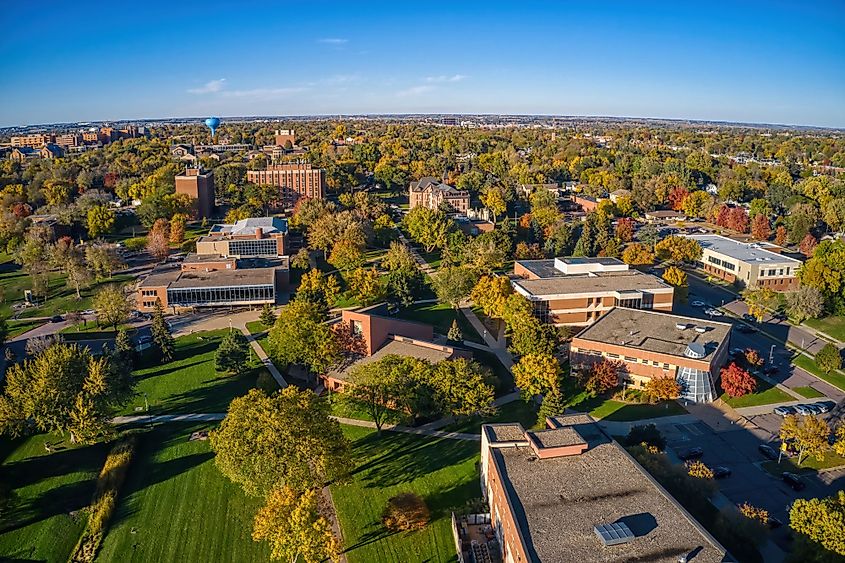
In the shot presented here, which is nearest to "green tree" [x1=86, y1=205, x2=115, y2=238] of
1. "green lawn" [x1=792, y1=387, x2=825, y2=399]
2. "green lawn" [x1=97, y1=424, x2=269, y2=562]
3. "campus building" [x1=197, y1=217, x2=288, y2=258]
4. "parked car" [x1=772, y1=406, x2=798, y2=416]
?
"campus building" [x1=197, y1=217, x2=288, y2=258]

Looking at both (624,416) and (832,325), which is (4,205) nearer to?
(624,416)

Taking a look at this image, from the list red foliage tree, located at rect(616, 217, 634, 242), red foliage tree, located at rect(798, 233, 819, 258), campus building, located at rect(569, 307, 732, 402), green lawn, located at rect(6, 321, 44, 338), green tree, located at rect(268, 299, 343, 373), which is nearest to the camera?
campus building, located at rect(569, 307, 732, 402)

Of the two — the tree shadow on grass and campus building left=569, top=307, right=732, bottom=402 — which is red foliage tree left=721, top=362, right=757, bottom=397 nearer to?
campus building left=569, top=307, right=732, bottom=402

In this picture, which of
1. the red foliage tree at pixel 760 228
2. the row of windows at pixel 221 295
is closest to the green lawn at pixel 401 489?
the row of windows at pixel 221 295

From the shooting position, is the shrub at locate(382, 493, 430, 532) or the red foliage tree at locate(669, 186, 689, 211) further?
the red foliage tree at locate(669, 186, 689, 211)

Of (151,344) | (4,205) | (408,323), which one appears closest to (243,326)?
(151,344)

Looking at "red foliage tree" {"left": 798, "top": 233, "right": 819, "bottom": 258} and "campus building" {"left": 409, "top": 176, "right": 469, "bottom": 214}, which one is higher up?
"campus building" {"left": 409, "top": 176, "right": 469, "bottom": 214}

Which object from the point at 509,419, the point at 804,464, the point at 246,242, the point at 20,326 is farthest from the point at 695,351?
the point at 20,326
